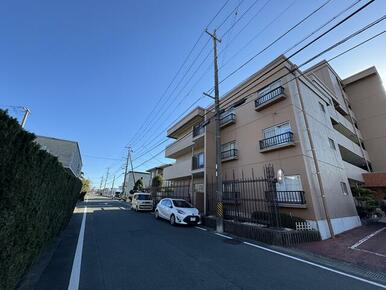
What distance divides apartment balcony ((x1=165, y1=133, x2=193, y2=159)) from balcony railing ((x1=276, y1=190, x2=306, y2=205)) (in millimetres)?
Answer: 10685

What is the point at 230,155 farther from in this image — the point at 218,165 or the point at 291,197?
the point at 291,197

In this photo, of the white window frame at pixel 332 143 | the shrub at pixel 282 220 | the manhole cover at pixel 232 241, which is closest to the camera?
the manhole cover at pixel 232 241

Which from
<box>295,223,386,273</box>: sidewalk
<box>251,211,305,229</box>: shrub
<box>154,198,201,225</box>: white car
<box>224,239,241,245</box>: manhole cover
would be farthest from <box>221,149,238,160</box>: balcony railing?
<box>295,223,386,273</box>: sidewalk

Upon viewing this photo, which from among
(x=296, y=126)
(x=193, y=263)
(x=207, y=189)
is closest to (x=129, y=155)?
(x=207, y=189)

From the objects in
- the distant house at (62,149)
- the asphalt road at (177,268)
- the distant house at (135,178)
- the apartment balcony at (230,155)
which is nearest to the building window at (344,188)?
the apartment balcony at (230,155)

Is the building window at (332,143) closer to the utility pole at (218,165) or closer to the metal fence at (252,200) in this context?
the metal fence at (252,200)

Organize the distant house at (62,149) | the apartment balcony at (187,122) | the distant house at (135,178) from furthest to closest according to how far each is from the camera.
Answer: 1. the distant house at (135,178)
2. the distant house at (62,149)
3. the apartment balcony at (187,122)

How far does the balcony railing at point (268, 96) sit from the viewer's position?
1277cm

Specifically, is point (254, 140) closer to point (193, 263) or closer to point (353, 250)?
point (353, 250)

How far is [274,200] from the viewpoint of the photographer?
895 cm

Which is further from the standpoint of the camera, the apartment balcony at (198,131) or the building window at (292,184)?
the apartment balcony at (198,131)

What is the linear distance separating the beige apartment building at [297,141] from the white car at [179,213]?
11.5ft

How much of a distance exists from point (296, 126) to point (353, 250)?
22.1 ft

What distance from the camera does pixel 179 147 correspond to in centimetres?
2244
